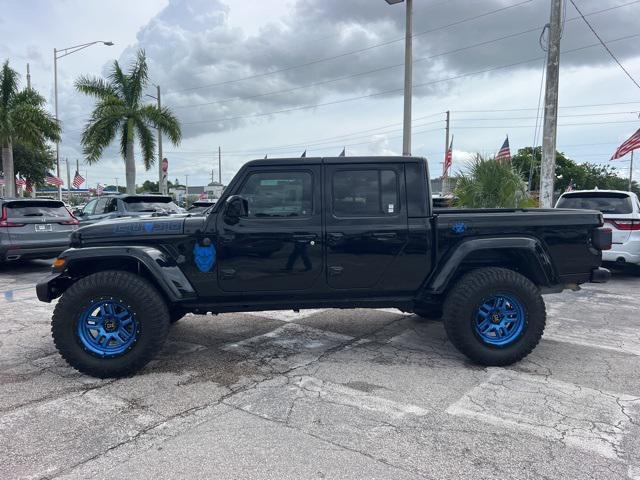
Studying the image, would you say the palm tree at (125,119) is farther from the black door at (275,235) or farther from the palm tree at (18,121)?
the black door at (275,235)

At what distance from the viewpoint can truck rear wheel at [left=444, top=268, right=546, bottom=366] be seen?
14.3ft

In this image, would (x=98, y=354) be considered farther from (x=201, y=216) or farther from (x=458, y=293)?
(x=458, y=293)

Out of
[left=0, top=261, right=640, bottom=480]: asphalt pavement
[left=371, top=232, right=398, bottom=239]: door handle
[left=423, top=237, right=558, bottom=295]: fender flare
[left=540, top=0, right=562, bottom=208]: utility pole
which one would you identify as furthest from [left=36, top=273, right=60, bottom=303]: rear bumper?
[left=540, top=0, right=562, bottom=208]: utility pole

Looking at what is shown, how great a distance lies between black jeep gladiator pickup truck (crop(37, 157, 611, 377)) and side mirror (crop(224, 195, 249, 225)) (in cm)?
1

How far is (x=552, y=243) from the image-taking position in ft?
14.9

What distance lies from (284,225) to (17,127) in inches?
864

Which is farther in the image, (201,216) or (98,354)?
(201,216)

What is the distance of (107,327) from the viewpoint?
422 cm

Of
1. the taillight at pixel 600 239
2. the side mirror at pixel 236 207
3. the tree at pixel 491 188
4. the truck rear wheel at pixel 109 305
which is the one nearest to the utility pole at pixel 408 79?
the tree at pixel 491 188

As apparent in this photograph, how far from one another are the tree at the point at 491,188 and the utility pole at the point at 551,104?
4.58ft

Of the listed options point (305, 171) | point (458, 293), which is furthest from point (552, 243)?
point (305, 171)

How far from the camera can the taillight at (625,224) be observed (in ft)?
27.7

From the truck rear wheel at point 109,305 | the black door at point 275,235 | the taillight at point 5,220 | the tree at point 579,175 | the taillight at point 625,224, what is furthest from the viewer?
the tree at point 579,175

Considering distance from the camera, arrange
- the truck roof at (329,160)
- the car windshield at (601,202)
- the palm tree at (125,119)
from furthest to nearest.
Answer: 1. the palm tree at (125,119)
2. the car windshield at (601,202)
3. the truck roof at (329,160)
